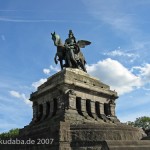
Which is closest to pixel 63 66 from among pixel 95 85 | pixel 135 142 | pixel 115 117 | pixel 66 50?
pixel 66 50

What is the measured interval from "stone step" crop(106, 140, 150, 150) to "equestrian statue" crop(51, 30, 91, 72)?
12.5 m

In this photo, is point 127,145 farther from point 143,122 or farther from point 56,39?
point 143,122

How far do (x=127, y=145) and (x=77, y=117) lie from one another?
623cm

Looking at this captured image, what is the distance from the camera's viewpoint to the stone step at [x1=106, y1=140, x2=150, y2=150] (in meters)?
17.6

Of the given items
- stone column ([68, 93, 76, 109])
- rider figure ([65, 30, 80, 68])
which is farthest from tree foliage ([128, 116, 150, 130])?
stone column ([68, 93, 76, 109])

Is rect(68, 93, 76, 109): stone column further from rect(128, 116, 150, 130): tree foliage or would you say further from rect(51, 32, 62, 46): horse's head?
rect(128, 116, 150, 130): tree foliage

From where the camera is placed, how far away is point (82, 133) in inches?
775

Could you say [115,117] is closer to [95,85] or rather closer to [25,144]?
[95,85]

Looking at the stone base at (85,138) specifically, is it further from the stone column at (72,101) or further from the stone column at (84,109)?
the stone column at (84,109)

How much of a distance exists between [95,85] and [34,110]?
6521mm

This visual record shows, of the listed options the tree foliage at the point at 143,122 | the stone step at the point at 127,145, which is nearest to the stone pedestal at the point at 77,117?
Answer: the stone step at the point at 127,145

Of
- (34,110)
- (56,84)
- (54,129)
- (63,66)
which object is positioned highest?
(63,66)

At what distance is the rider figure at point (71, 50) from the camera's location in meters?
29.3

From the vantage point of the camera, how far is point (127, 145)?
18.3 metres
